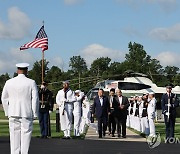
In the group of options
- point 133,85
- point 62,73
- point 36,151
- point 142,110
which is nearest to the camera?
point 36,151

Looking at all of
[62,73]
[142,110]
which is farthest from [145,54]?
[142,110]

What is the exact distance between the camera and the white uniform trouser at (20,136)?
35.7ft

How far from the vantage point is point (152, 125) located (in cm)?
1986

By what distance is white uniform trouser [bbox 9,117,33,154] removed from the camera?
35.7ft

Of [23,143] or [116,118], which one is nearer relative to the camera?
[23,143]

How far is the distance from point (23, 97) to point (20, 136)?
Answer: 807mm

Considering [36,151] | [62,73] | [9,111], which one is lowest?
[36,151]

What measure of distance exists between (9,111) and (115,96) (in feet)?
34.0

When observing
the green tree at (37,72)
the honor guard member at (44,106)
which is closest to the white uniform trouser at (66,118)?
the honor guard member at (44,106)

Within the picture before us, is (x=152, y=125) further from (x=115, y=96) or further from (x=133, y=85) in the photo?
(x=133, y=85)

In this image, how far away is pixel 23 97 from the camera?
10969mm

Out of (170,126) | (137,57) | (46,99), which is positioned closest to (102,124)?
(46,99)

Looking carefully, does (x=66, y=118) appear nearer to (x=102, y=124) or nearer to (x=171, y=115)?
(x=102, y=124)

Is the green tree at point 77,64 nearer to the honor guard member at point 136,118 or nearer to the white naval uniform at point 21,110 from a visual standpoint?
the honor guard member at point 136,118
